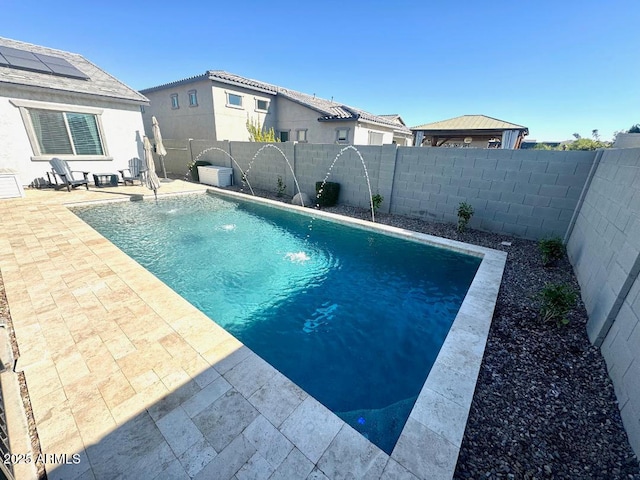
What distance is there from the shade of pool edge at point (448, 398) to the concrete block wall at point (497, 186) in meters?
3.36

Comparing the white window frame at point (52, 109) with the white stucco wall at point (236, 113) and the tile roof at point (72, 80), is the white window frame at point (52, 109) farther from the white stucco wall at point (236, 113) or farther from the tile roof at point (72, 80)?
the white stucco wall at point (236, 113)

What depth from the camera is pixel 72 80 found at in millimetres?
10398

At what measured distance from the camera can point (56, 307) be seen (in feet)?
11.1

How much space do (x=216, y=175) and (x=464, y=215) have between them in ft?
36.7

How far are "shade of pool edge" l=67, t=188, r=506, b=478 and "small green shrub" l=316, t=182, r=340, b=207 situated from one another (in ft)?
20.2

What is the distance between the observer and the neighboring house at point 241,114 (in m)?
15.7

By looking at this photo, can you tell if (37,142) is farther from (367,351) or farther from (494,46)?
(494,46)

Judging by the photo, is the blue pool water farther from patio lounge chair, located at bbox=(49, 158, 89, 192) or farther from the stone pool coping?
patio lounge chair, located at bbox=(49, 158, 89, 192)

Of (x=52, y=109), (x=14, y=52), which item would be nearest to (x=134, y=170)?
(x=52, y=109)

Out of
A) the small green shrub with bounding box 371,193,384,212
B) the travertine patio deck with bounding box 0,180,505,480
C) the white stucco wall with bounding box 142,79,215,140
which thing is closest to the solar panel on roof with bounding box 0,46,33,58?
the white stucco wall with bounding box 142,79,215,140

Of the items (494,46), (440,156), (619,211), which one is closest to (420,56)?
(494,46)

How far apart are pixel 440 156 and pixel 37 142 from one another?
14.3 meters

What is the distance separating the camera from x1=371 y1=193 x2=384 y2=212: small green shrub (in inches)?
342

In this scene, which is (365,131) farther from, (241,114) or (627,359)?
(627,359)
